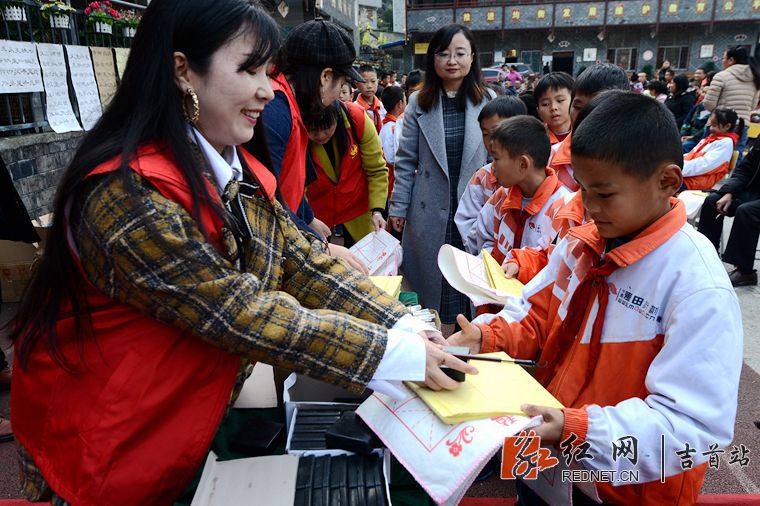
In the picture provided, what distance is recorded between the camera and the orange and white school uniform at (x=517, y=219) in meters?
2.31

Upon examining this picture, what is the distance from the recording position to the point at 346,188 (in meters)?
3.16

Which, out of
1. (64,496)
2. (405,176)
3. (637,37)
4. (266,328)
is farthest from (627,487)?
(637,37)

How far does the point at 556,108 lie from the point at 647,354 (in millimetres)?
2750

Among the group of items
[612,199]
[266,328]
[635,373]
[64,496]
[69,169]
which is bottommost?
[64,496]

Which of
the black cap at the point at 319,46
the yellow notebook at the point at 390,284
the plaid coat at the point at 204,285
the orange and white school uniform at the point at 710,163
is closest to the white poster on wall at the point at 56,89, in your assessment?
the black cap at the point at 319,46

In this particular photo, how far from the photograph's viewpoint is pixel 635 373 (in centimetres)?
123

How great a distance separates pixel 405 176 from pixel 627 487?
225cm

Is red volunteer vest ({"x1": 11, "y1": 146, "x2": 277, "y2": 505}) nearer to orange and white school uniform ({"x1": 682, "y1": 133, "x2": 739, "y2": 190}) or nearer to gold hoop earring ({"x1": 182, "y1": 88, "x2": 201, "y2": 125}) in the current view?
gold hoop earring ({"x1": 182, "y1": 88, "x2": 201, "y2": 125})

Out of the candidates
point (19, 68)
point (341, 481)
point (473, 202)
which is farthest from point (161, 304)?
point (19, 68)

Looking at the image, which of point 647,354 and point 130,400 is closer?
point 130,400

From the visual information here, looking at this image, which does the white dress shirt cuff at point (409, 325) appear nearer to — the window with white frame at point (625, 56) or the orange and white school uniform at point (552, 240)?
the orange and white school uniform at point (552, 240)

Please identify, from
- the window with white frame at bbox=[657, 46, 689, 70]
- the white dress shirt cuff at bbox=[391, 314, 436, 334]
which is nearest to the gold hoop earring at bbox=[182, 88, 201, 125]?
the white dress shirt cuff at bbox=[391, 314, 436, 334]

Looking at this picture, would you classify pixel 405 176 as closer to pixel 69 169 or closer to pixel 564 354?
pixel 564 354

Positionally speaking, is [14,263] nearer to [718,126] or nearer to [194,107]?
[194,107]
